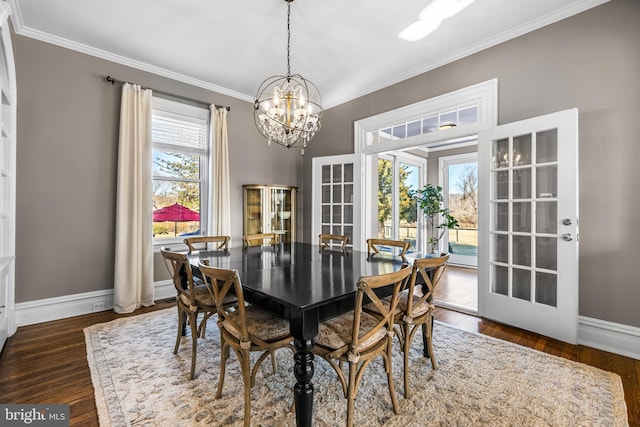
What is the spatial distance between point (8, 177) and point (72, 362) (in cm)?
183

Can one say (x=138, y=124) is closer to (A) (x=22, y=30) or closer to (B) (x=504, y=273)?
(A) (x=22, y=30)

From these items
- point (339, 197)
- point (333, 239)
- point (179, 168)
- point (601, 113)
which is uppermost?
point (601, 113)

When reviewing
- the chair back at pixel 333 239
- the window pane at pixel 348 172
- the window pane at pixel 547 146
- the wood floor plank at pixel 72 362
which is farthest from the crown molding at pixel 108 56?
the window pane at pixel 547 146

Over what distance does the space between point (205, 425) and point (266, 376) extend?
1.73 ft

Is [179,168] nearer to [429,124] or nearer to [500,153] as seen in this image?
[429,124]

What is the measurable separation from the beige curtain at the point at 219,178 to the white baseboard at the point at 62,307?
1453 millimetres

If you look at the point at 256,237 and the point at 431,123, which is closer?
the point at 256,237

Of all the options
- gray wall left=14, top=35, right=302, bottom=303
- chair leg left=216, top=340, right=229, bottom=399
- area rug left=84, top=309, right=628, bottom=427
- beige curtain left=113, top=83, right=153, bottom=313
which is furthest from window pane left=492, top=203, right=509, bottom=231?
gray wall left=14, top=35, right=302, bottom=303

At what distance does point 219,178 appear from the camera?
13.6 feet

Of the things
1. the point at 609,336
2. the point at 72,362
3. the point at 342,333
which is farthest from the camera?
the point at 609,336

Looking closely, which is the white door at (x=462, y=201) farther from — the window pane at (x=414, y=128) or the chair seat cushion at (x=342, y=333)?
the chair seat cushion at (x=342, y=333)

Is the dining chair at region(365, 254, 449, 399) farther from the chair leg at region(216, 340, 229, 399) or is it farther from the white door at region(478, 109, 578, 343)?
the white door at region(478, 109, 578, 343)

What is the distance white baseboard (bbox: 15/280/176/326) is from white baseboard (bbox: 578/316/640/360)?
4.92m

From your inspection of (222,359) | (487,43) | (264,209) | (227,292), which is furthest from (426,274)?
(264,209)
